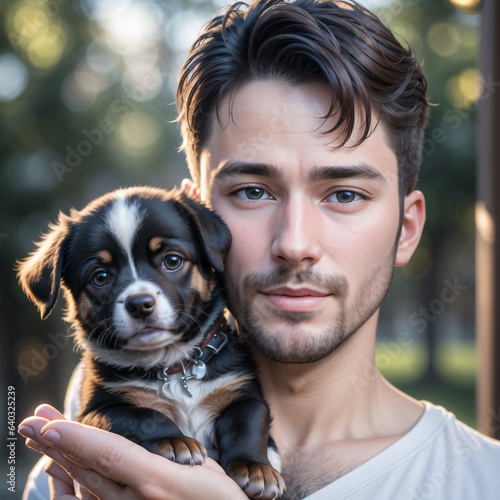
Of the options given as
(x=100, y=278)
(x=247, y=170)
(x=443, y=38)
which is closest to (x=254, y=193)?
(x=247, y=170)

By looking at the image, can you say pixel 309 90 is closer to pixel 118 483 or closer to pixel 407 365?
pixel 118 483

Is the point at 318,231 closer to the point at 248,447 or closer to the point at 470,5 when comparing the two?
the point at 248,447

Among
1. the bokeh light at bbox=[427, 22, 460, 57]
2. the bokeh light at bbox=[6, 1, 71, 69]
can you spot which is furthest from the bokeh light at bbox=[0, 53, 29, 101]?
the bokeh light at bbox=[427, 22, 460, 57]

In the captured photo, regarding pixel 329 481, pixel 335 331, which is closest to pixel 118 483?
pixel 329 481

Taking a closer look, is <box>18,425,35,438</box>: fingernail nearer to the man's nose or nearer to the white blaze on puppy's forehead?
the white blaze on puppy's forehead

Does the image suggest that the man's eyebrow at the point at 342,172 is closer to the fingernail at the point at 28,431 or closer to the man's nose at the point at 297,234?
the man's nose at the point at 297,234

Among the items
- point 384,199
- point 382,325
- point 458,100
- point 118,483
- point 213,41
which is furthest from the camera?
point 382,325
